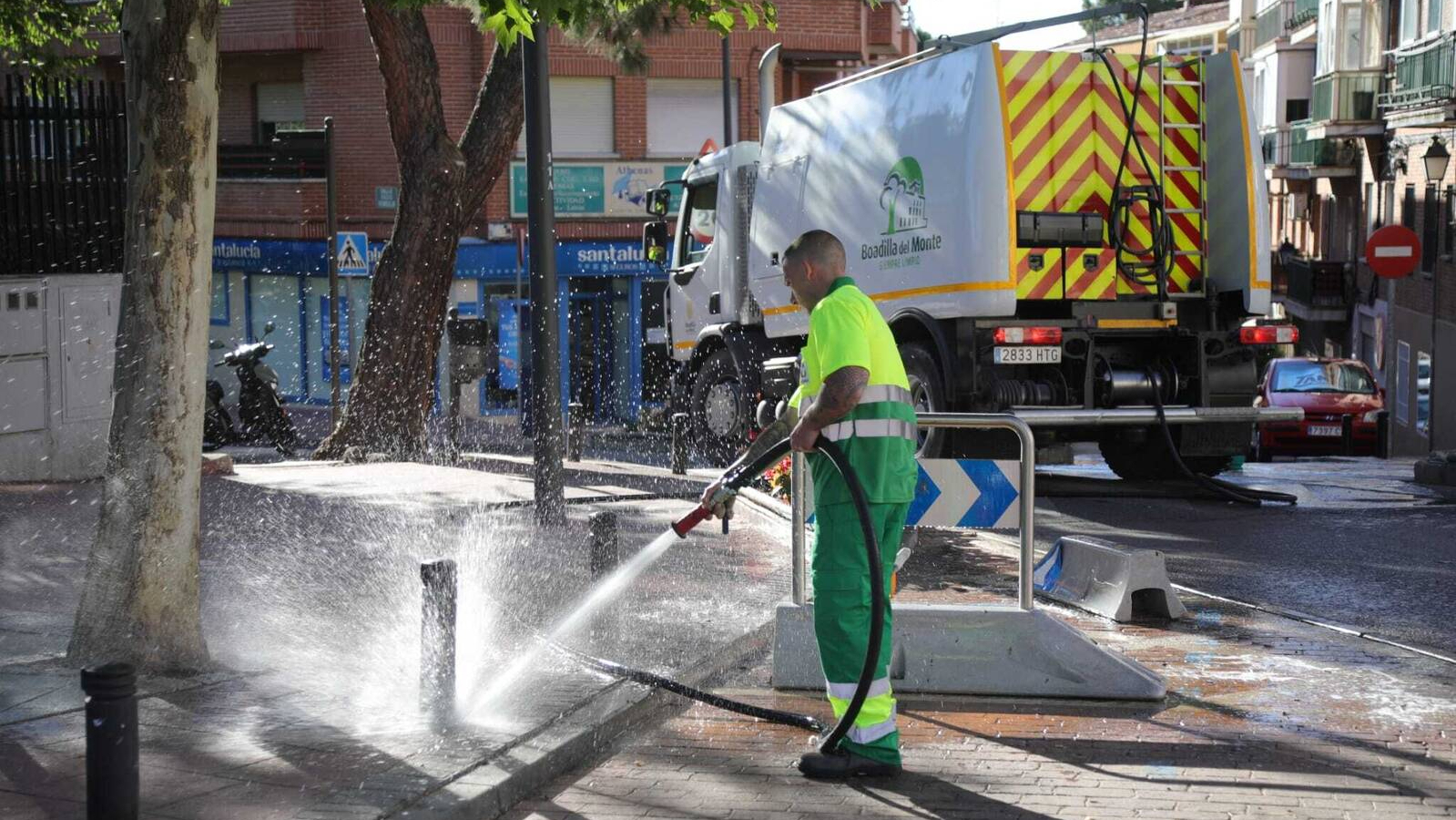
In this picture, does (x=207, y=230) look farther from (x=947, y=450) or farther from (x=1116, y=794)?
(x=947, y=450)

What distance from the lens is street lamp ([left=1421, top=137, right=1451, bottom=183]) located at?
29375 millimetres

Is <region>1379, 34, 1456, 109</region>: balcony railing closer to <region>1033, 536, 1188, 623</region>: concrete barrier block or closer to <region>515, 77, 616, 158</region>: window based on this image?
<region>515, 77, 616, 158</region>: window

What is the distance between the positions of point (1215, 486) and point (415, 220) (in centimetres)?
829

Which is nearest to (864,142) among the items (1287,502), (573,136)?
(1287,502)

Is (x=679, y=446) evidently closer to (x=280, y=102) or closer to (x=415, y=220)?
(x=415, y=220)

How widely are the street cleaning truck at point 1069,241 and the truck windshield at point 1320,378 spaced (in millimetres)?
12783

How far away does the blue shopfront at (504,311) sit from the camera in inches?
1219

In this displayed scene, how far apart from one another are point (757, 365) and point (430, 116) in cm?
420

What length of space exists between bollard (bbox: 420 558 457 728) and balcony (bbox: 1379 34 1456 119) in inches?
1092

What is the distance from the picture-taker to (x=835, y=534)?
5832 millimetres

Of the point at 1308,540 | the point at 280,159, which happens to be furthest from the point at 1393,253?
the point at 280,159

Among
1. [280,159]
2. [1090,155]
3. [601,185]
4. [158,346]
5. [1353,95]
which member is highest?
[1353,95]

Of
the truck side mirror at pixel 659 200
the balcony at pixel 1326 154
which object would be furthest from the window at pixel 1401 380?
the truck side mirror at pixel 659 200

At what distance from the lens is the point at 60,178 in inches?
543
